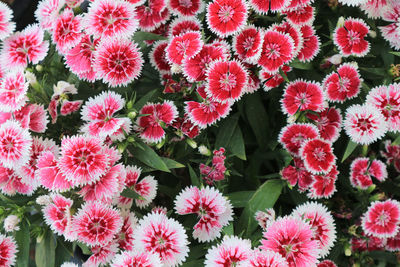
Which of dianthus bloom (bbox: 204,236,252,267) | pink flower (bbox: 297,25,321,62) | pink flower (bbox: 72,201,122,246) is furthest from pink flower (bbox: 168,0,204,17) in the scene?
dianthus bloom (bbox: 204,236,252,267)

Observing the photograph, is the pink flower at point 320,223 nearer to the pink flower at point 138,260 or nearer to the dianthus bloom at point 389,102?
the dianthus bloom at point 389,102

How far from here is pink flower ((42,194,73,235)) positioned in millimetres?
1534

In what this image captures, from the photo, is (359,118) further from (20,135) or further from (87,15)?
(20,135)

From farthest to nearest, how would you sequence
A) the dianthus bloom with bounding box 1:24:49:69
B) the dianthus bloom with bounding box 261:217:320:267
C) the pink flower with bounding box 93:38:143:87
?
the dianthus bloom with bounding box 1:24:49:69 < the pink flower with bounding box 93:38:143:87 < the dianthus bloom with bounding box 261:217:320:267

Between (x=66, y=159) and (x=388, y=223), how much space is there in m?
1.64

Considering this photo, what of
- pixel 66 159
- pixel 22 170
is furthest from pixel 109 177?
pixel 22 170

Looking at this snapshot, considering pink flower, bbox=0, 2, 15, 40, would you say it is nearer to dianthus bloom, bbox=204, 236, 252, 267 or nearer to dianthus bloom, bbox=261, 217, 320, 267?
dianthus bloom, bbox=204, 236, 252, 267

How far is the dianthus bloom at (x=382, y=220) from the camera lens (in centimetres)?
185

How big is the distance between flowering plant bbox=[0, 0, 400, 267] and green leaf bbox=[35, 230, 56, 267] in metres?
0.01

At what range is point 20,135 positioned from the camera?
5.13 feet

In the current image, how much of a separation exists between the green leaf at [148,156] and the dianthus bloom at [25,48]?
0.69 m

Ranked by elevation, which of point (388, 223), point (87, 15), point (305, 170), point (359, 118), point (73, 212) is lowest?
point (388, 223)

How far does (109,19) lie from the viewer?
168 centimetres

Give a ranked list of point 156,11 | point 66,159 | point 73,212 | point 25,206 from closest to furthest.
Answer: point 66,159
point 73,212
point 25,206
point 156,11
